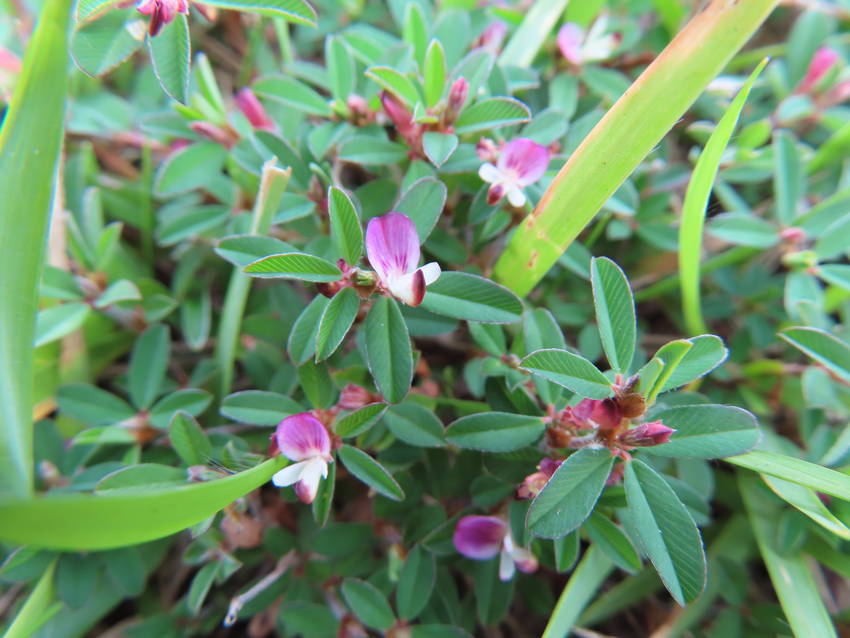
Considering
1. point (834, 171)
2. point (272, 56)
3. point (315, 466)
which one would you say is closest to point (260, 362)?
point (315, 466)

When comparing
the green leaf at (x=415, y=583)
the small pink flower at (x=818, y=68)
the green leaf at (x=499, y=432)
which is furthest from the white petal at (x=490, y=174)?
the small pink flower at (x=818, y=68)

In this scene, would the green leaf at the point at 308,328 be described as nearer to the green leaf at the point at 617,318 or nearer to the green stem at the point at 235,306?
the green stem at the point at 235,306

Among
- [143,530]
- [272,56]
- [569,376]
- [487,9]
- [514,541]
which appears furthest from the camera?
[272,56]

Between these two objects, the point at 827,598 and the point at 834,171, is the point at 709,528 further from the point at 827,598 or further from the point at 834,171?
the point at 834,171

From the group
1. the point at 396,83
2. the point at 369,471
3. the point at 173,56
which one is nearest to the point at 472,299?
the point at 369,471

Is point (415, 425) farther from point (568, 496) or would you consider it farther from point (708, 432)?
point (708, 432)

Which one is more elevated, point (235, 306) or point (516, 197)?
point (516, 197)

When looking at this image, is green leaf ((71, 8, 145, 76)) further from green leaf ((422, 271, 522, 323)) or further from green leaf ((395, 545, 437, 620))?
green leaf ((395, 545, 437, 620))

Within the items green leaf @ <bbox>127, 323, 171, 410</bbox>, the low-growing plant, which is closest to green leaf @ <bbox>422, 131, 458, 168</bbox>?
the low-growing plant
